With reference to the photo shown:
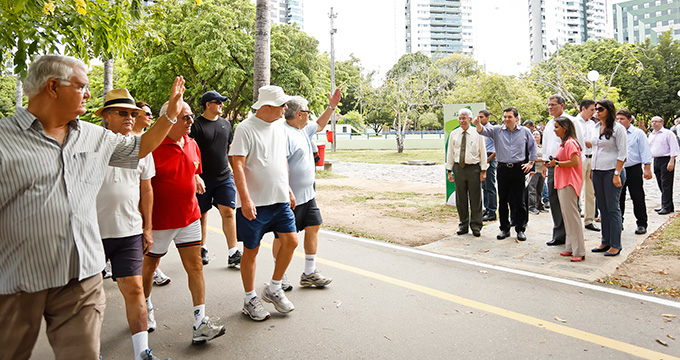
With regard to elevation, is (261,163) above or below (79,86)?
below

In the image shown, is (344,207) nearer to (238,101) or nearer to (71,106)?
(71,106)

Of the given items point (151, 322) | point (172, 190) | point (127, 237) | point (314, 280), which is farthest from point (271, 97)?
point (151, 322)

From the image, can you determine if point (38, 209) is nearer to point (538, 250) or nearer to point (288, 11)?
point (538, 250)

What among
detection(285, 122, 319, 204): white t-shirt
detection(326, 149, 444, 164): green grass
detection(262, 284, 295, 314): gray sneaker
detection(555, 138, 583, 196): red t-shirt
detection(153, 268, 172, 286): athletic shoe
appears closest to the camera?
detection(262, 284, 295, 314): gray sneaker

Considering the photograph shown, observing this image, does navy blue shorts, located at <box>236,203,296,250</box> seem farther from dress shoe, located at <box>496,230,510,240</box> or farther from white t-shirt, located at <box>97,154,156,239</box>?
dress shoe, located at <box>496,230,510,240</box>

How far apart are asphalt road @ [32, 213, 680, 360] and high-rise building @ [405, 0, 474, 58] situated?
160m

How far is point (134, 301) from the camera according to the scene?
3354 millimetres

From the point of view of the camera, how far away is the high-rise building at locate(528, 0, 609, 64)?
142 m

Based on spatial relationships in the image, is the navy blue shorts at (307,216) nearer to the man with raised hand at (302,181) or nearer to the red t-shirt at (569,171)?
the man with raised hand at (302,181)

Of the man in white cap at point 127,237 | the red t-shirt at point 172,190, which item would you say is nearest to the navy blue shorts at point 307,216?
the red t-shirt at point 172,190

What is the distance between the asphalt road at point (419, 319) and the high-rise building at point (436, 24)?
160470 millimetres

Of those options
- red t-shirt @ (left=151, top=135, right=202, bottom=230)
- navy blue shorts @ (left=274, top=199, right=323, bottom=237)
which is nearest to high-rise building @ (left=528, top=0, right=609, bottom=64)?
navy blue shorts @ (left=274, top=199, right=323, bottom=237)

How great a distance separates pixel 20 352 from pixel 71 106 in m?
1.16

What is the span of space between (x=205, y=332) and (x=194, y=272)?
466mm
